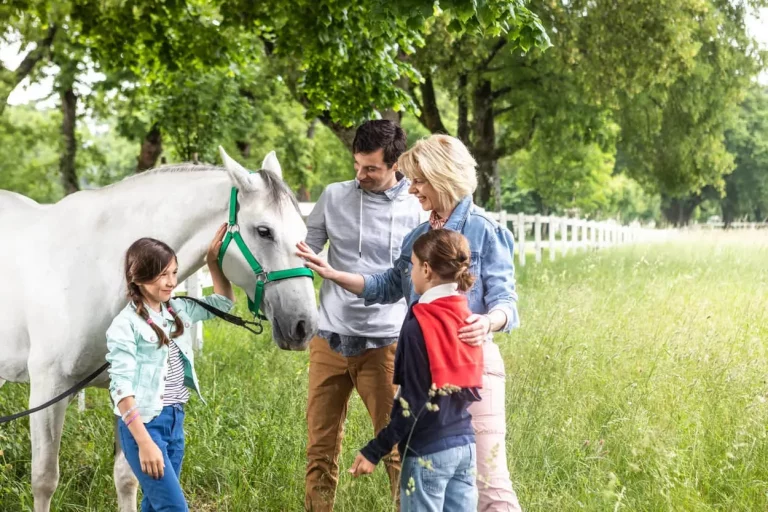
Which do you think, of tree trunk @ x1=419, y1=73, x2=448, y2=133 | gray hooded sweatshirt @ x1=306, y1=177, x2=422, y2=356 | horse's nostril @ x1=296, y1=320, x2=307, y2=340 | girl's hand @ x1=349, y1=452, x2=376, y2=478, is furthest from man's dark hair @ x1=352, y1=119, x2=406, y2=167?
tree trunk @ x1=419, y1=73, x2=448, y2=133

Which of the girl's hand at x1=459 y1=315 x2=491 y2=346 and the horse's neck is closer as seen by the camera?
the girl's hand at x1=459 y1=315 x2=491 y2=346

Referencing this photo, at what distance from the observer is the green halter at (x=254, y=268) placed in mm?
3121

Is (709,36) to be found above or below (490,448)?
above

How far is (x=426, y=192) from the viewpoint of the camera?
2.84 meters

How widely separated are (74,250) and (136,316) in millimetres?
865

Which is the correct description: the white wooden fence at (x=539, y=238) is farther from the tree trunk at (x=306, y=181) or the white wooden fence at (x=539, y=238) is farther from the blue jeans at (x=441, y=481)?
the tree trunk at (x=306, y=181)

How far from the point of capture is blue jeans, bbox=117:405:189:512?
8.73 ft

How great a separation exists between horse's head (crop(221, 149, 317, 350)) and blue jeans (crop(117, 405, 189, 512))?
21.6 inches

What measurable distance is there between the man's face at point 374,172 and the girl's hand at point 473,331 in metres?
1.07

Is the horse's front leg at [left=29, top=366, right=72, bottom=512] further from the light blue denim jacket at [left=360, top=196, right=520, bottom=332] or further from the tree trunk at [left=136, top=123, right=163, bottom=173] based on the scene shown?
the tree trunk at [left=136, top=123, right=163, bottom=173]

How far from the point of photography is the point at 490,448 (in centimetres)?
268

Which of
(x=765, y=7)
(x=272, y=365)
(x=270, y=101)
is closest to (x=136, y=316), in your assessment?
(x=272, y=365)

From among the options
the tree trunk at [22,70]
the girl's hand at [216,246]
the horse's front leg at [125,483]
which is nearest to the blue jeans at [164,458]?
the horse's front leg at [125,483]

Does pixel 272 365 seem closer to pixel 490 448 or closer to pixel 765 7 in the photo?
pixel 490 448
